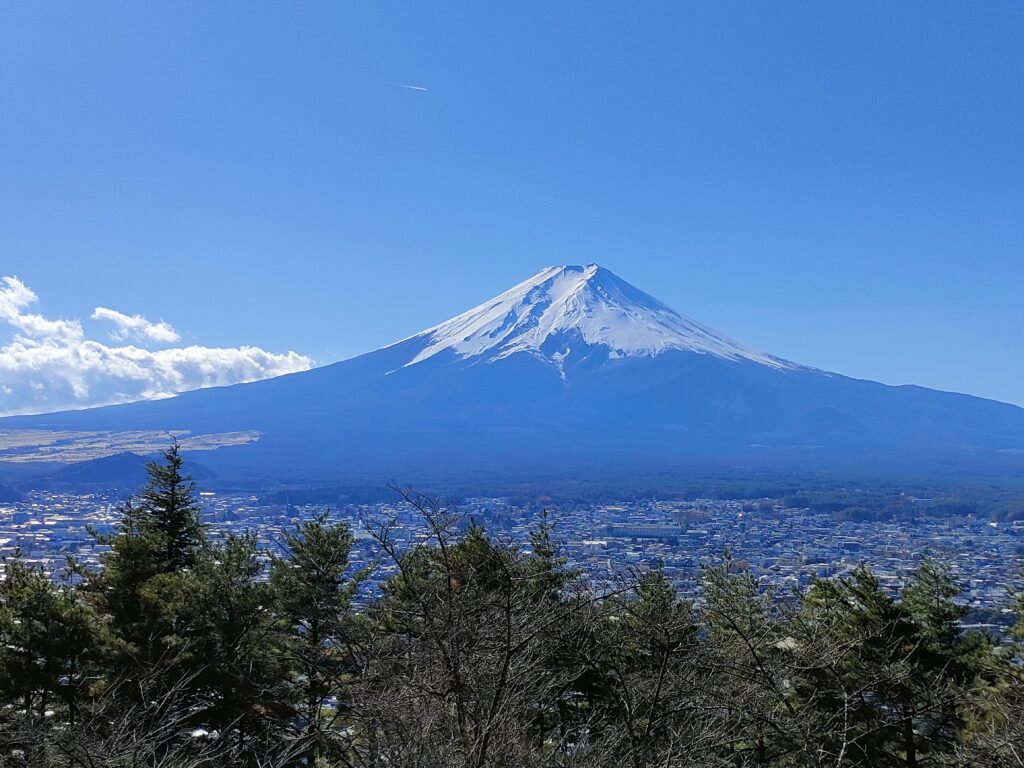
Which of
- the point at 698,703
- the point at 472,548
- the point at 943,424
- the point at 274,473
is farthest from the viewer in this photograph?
the point at 943,424

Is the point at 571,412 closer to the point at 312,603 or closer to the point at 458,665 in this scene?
the point at 312,603

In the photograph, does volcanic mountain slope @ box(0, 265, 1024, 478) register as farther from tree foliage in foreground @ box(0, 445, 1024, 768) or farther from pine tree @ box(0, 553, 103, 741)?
pine tree @ box(0, 553, 103, 741)

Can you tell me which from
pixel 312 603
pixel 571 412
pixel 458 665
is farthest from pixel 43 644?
pixel 571 412

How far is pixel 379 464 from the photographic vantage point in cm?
10594

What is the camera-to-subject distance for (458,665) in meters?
5.37

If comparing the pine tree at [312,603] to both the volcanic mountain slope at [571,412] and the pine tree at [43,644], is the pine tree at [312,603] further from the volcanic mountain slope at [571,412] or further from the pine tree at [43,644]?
the volcanic mountain slope at [571,412]

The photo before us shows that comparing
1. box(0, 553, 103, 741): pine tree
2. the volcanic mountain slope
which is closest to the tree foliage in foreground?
box(0, 553, 103, 741): pine tree


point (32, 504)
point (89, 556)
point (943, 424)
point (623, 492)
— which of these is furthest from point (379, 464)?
point (943, 424)

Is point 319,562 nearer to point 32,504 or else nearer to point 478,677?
point 478,677

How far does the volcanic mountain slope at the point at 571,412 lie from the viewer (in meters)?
127

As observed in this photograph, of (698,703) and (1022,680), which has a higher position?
(698,703)

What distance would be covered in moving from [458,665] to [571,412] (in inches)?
6487

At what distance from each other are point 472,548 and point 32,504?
5442 cm

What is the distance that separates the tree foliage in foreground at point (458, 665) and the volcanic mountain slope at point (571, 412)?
9520cm
